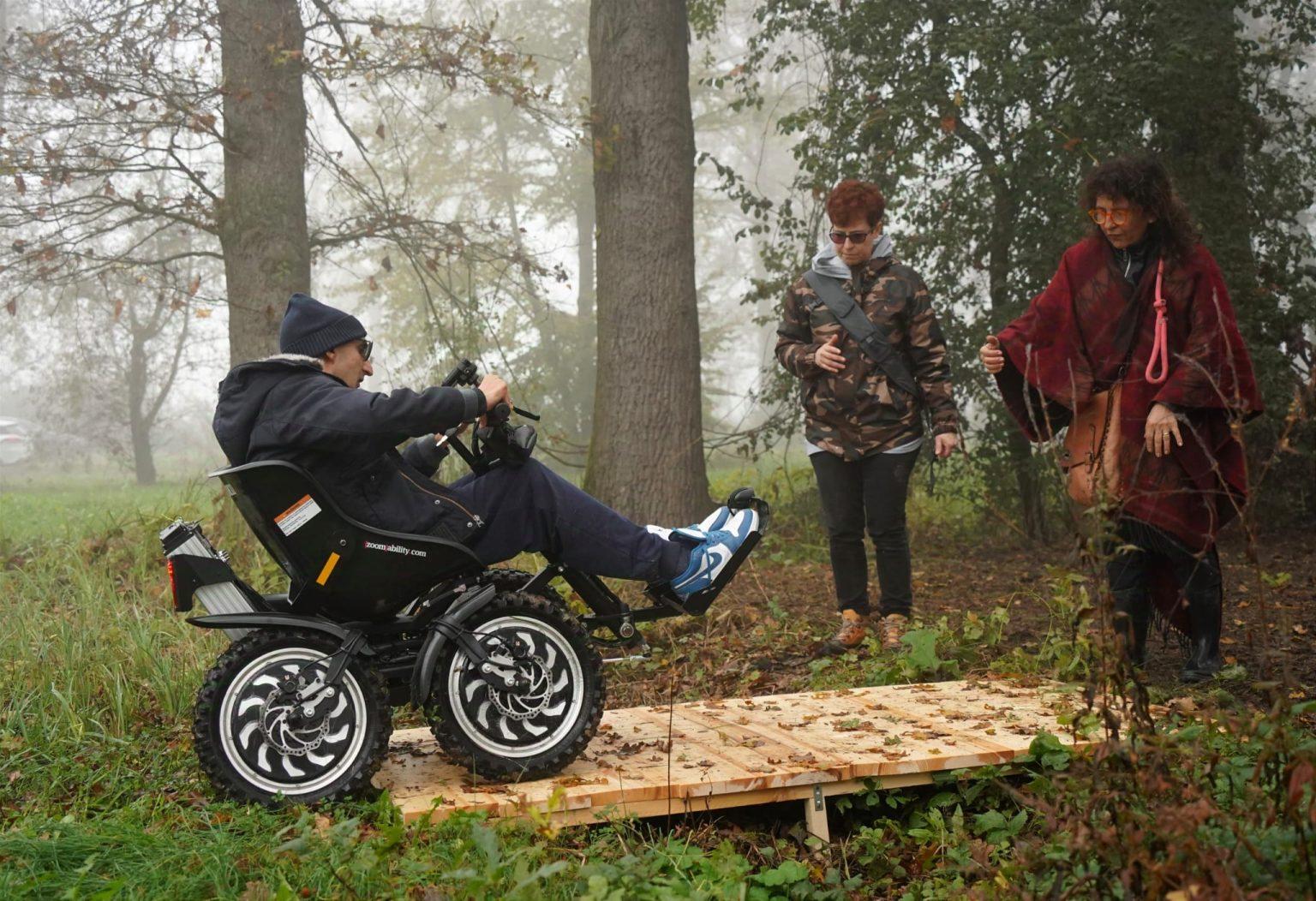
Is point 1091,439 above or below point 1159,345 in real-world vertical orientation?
below

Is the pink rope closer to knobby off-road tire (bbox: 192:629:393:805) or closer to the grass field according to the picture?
the grass field

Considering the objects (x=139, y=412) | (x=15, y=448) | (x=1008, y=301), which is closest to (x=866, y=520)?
(x=1008, y=301)

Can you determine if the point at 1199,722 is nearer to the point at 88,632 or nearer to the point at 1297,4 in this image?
the point at 88,632

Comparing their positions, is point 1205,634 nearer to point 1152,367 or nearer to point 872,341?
point 1152,367

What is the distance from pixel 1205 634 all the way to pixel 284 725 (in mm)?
3508

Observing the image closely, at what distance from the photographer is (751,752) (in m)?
3.87

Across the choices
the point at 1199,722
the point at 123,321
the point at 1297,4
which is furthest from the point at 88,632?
the point at 123,321

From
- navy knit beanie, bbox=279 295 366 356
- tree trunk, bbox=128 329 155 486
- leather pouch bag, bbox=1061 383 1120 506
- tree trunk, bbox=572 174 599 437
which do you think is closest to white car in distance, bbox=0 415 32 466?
tree trunk, bbox=128 329 155 486

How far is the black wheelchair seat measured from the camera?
3.44 metres

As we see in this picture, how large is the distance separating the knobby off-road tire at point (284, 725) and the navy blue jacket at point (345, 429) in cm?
44

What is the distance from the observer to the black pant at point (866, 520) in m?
5.60

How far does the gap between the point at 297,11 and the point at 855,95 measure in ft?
14.1

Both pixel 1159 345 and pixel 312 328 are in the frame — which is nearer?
pixel 312 328

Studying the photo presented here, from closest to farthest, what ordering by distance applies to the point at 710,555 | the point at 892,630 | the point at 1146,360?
the point at 710,555, the point at 1146,360, the point at 892,630
